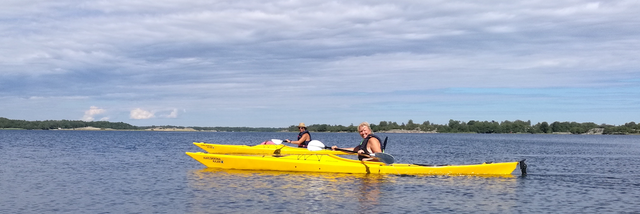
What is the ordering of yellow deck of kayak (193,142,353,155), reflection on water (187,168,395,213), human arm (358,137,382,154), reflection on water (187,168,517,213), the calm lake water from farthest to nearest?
1. yellow deck of kayak (193,142,353,155)
2. human arm (358,137,382,154)
3. reflection on water (187,168,395,213)
4. reflection on water (187,168,517,213)
5. the calm lake water

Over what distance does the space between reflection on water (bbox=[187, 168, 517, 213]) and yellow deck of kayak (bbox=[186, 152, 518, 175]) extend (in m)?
0.32

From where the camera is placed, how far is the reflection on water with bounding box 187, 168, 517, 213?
1327cm

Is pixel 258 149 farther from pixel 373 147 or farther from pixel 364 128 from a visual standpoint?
pixel 364 128

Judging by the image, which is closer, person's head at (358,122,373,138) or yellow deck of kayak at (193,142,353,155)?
person's head at (358,122,373,138)

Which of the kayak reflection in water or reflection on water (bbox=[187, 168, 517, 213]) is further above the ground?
the kayak reflection in water

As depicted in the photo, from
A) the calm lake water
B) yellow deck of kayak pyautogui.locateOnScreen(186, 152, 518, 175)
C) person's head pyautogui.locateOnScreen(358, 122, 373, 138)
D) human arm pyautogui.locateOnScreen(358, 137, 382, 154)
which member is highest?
person's head pyautogui.locateOnScreen(358, 122, 373, 138)

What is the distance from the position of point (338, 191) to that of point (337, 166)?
162 inches

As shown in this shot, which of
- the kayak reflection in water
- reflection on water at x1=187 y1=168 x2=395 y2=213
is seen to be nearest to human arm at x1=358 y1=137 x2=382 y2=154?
the kayak reflection in water

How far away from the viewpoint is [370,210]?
42.0ft

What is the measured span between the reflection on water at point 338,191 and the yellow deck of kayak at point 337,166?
32 centimetres

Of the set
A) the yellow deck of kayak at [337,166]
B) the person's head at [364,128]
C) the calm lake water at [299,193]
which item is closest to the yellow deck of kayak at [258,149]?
the yellow deck of kayak at [337,166]

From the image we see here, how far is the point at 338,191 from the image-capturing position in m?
15.5

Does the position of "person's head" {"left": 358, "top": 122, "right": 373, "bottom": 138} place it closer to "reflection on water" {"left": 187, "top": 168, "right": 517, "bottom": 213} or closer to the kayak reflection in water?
the kayak reflection in water

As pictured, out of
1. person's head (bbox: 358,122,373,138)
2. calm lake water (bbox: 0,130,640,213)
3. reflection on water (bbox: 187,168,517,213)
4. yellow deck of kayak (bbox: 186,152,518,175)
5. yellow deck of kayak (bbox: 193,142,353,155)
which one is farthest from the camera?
yellow deck of kayak (bbox: 193,142,353,155)
